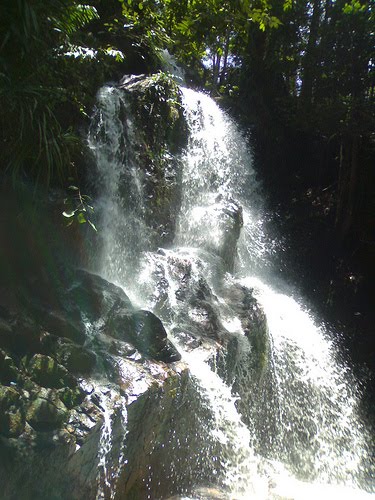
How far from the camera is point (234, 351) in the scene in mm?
6727

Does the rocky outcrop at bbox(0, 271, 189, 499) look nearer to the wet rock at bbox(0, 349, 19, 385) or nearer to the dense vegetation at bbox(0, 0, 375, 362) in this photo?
the wet rock at bbox(0, 349, 19, 385)

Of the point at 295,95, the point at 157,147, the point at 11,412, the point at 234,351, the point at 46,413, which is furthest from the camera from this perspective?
the point at 295,95

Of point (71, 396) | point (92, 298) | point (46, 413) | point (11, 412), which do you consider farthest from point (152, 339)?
point (11, 412)

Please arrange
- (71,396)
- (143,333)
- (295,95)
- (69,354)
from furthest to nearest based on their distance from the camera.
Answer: (295,95)
(143,333)
(69,354)
(71,396)

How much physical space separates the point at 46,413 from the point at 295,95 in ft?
38.9

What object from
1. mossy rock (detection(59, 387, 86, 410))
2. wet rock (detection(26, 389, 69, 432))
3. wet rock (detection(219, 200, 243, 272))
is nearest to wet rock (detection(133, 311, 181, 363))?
mossy rock (detection(59, 387, 86, 410))

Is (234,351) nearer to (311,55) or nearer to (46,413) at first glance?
(46,413)

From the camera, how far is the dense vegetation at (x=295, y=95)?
281 inches

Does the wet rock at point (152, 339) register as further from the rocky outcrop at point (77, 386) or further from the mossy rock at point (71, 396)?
the mossy rock at point (71, 396)

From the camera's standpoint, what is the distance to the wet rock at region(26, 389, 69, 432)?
4.08 m

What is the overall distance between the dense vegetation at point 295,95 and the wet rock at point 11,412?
2383mm

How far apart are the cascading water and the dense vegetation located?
109 cm

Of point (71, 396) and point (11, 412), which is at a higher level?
point (11, 412)

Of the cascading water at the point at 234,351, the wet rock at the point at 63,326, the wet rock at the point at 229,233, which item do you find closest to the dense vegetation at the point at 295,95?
the cascading water at the point at 234,351
